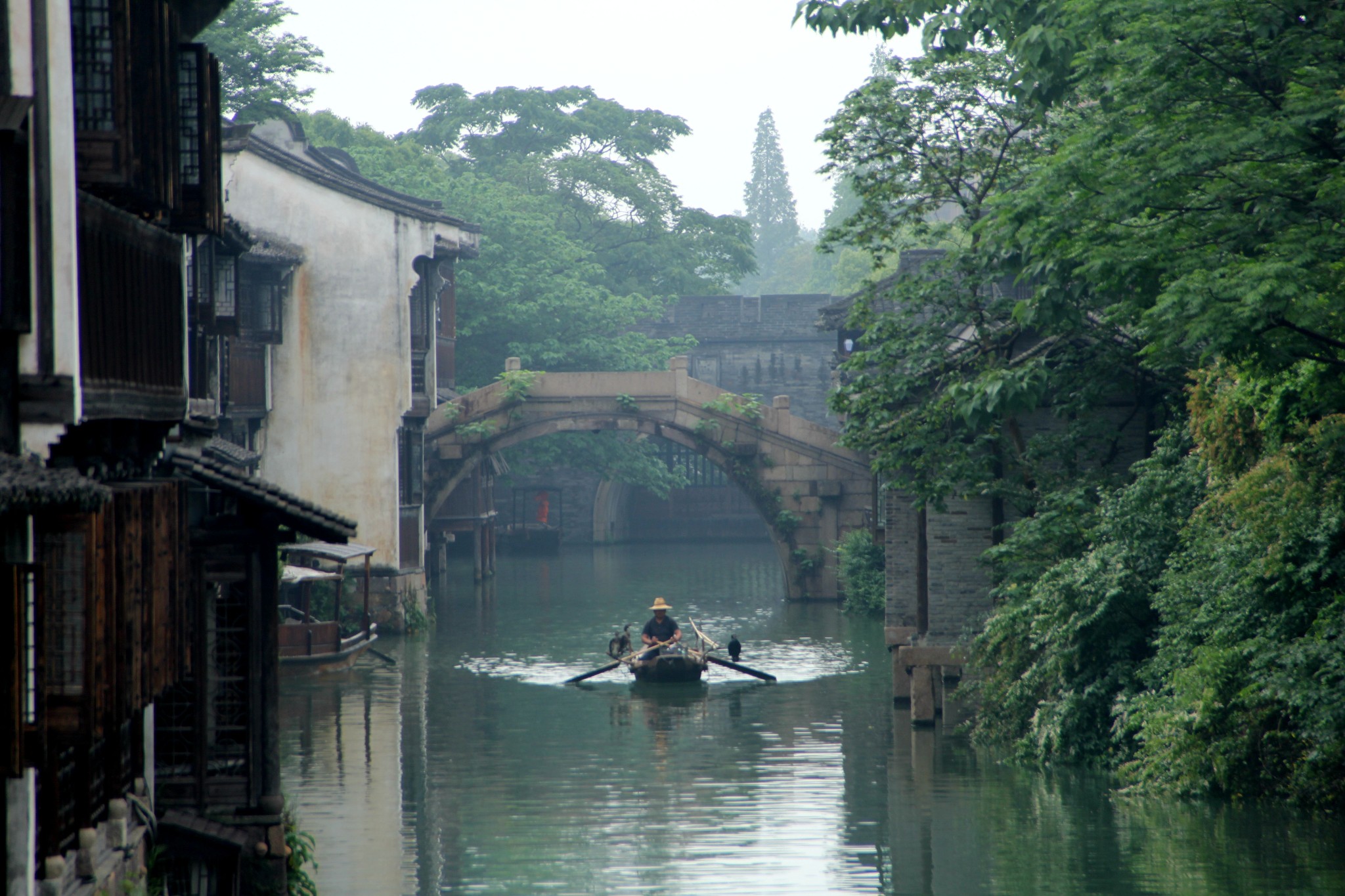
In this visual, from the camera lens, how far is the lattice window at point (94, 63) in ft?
26.7

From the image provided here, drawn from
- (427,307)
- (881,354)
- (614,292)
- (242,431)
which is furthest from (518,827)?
(614,292)

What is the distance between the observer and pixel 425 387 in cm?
2958

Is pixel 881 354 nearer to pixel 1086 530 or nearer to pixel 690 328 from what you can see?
pixel 1086 530

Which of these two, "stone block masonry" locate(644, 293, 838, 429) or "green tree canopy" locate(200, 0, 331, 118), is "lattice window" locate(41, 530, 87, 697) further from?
"stone block masonry" locate(644, 293, 838, 429)

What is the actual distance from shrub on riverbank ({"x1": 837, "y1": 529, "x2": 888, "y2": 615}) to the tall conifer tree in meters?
62.6

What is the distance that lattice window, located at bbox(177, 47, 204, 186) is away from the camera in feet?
32.0

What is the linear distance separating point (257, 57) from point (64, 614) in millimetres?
28945

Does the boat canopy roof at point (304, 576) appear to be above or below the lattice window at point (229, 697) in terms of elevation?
above

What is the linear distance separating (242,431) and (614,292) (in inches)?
872

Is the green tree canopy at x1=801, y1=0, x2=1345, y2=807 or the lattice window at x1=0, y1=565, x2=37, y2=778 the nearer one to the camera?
the lattice window at x1=0, y1=565, x2=37, y2=778

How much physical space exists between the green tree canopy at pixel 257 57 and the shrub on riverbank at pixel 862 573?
1490cm

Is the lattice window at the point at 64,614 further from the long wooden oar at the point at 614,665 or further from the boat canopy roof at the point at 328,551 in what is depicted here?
the long wooden oar at the point at 614,665

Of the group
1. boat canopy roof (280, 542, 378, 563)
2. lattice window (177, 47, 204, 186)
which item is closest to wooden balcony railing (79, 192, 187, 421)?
lattice window (177, 47, 204, 186)

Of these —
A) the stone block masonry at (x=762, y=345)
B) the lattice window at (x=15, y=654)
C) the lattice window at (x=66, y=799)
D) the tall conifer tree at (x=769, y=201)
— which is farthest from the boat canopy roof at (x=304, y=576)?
the tall conifer tree at (x=769, y=201)
